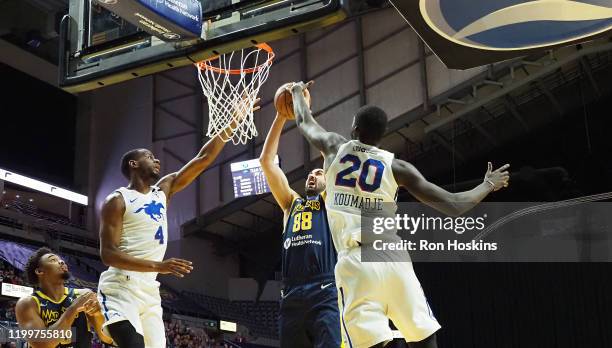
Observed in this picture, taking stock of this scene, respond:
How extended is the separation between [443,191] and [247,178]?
14.3 meters

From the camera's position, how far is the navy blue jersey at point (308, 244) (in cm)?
513

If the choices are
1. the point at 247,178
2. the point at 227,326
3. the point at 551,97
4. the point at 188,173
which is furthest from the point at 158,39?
the point at 551,97

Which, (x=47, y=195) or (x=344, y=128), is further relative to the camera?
(x=47, y=195)

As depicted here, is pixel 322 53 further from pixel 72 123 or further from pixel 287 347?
pixel 287 347

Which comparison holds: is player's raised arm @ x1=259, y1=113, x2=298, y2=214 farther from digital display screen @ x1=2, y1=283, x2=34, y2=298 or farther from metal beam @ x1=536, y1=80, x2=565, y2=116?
metal beam @ x1=536, y1=80, x2=565, y2=116

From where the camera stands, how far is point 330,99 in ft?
65.0

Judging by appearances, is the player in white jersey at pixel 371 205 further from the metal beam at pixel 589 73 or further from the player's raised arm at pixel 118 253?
the metal beam at pixel 589 73

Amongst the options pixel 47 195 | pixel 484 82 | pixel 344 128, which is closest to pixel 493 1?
pixel 484 82

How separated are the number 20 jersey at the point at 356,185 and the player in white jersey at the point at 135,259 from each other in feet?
3.50

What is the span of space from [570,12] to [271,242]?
58.7ft

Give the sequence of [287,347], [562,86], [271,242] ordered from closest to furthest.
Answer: [287,347] → [562,86] → [271,242]

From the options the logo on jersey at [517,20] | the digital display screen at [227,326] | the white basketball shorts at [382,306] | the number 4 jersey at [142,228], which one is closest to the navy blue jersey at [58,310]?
the number 4 jersey at [142,228]

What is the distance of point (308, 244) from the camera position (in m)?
5.21

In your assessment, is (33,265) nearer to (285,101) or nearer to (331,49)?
(285,101)
